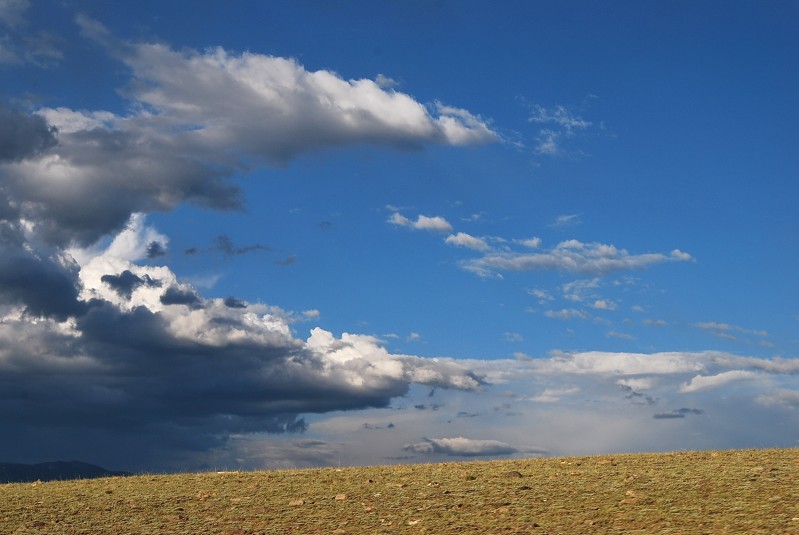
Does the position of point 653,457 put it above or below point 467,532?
above

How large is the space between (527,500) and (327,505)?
588 centimetres

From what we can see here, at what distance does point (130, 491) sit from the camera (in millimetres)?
29234

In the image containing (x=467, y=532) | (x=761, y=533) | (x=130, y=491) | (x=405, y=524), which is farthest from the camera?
(x=130, y=491)

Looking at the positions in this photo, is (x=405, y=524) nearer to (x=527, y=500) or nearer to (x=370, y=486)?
(x=527, y=500)

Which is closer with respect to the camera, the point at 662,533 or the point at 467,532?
the point at 662,533

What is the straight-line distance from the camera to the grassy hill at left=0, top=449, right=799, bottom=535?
67.5 ft

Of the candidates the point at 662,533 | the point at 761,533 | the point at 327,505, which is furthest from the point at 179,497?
the point at 761,533

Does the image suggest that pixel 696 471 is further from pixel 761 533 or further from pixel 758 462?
pixel 761 533

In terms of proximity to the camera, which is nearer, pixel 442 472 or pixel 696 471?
pixel 696 471

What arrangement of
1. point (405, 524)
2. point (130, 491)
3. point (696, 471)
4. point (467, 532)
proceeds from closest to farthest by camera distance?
point (467, 532)
point (405, 524)
point (696, 471)
point (130, 491)

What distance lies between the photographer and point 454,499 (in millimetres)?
24172

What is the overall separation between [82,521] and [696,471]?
62.5 feet

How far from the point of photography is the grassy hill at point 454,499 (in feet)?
67.5

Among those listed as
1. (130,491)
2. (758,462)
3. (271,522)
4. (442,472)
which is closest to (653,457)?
(758,462)
